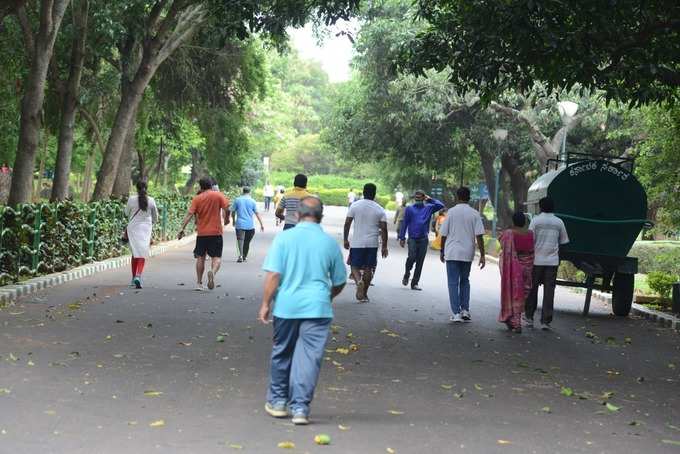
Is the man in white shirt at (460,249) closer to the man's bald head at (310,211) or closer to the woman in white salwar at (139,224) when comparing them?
the woman in white salwar at (139,224)

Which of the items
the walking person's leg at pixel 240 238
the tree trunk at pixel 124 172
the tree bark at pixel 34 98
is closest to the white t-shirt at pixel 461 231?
the tree bark at pixel 34 98

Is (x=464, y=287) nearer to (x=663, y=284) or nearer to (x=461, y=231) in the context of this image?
(x=461, y=231)

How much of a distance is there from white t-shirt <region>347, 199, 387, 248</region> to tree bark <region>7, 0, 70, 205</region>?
7181 millimetres

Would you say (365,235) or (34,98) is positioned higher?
(34,98)

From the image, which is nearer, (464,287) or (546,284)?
(546,284)

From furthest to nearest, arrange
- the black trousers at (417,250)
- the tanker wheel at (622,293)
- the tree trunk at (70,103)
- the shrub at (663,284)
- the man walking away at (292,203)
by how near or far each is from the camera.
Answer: the tree trunk at (70,103)
the black trousers at (417,250)
the shrub at (663,284)
the tanker wheel at (622,293)
the man walking away at (292,203)

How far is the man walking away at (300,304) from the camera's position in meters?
7.35

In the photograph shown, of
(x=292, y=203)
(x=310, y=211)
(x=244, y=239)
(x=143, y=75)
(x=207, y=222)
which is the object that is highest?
(x=143, y=75)

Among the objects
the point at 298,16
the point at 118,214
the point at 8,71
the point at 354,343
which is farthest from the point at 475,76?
the point at 8,71

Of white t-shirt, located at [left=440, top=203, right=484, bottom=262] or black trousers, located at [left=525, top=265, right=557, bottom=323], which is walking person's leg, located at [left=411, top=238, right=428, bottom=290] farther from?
black trousers, located at [left=525, top=265, right=557, bottom=323]

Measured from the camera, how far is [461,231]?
14641 mm

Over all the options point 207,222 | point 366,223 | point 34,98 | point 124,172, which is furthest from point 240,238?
point 366,223

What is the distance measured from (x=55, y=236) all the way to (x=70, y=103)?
6431 mm

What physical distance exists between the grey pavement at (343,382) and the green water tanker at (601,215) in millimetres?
1138
